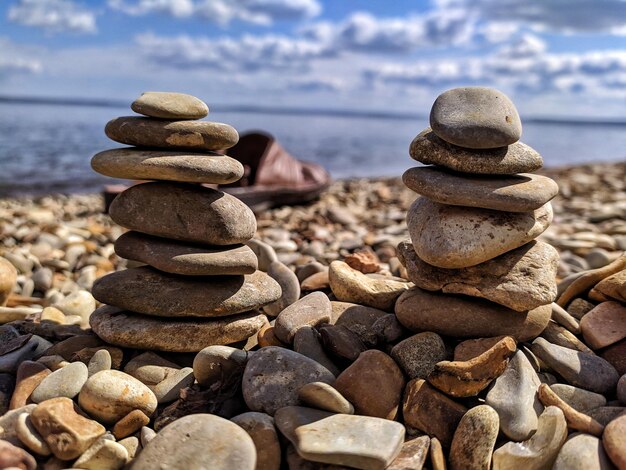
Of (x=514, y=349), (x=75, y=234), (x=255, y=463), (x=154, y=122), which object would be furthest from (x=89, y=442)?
(x=75, y=234)

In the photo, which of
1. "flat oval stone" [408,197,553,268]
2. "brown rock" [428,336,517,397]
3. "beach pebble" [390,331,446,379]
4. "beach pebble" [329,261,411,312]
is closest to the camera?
"brown rock" [428,336,517,397]

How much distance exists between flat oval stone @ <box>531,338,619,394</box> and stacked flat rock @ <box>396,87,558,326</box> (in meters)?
0.14

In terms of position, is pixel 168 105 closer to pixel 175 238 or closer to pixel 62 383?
pixel 175 238

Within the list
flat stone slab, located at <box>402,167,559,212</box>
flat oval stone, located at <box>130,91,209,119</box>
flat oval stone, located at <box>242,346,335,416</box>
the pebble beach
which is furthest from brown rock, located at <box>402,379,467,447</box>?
flat oval stone, located at <box>130,91,209,119</box>

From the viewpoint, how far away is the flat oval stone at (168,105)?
3574 millimetres

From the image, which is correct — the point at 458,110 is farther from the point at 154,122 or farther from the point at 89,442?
the point at 89,442

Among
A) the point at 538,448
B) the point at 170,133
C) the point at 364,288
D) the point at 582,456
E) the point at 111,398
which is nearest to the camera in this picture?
the point at 582,456

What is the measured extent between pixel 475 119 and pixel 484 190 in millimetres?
385

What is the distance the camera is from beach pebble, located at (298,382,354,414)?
288cm

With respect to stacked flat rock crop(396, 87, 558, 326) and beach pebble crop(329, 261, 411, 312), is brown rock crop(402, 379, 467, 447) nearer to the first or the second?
stacked flat rock crop(396, 87, 558, 326)

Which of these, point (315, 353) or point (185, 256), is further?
point (185, 256)

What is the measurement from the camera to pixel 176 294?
11.8 feet

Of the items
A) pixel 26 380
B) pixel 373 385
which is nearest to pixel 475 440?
pixel 373 385

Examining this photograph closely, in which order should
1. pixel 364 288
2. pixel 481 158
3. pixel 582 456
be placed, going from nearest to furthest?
pixel 582 456, pixel 481 158, pixel 364 288
